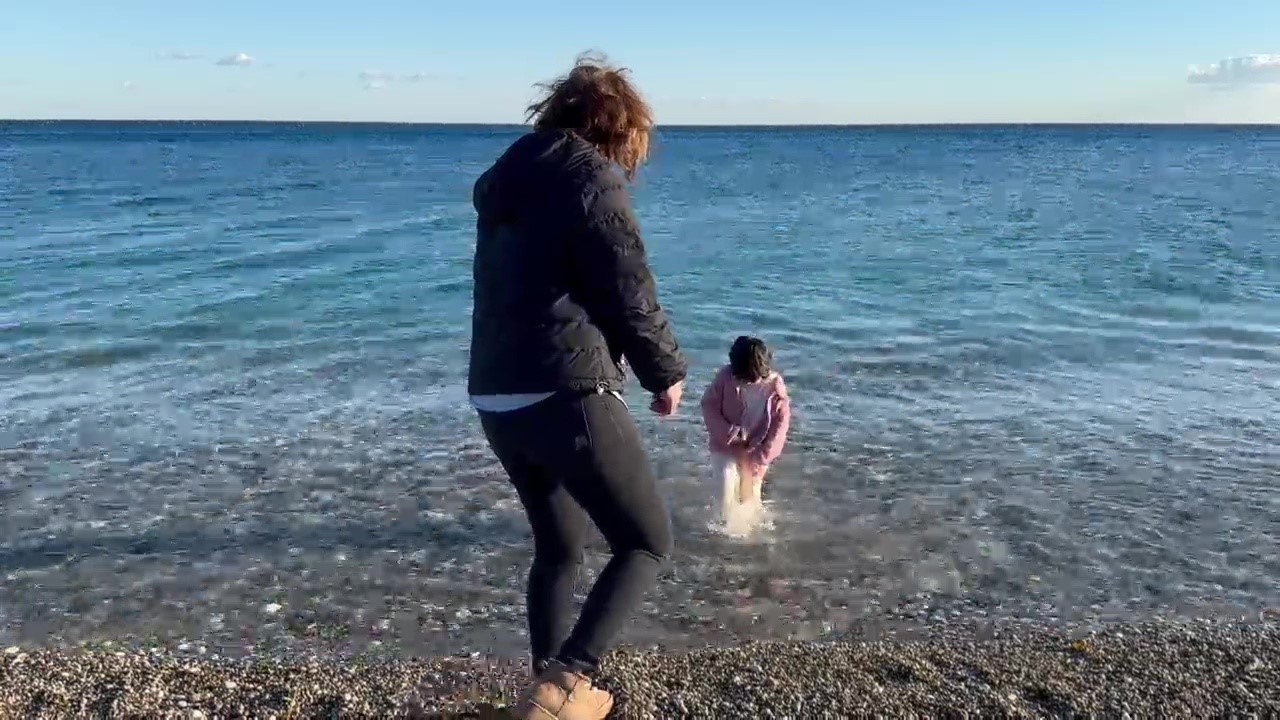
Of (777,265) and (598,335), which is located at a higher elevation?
(598,335)

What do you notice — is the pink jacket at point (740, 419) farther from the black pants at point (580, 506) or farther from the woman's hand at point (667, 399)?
the woman's hand at point (667, 399)

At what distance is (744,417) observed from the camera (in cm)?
713

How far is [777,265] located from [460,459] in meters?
13.5

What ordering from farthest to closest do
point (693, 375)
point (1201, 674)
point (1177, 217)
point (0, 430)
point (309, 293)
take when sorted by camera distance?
point (1177, 217), point (309, 293), point (693, 375), point (0, 430), point (1201, 674)

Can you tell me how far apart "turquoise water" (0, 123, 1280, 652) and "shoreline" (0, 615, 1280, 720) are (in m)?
0.85

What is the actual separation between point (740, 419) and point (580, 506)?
3441mm

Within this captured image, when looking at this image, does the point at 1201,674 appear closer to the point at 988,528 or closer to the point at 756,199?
the point at 988,528

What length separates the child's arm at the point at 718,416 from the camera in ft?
23.5

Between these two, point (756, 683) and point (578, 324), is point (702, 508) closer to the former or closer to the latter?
point (756, 683)

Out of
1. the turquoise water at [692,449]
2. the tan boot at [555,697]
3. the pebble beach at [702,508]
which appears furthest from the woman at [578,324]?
the turquoise water at [692,449]

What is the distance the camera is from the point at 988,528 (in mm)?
7367

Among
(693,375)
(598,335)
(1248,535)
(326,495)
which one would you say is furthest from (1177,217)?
(598,335)

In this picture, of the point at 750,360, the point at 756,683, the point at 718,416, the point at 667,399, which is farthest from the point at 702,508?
the point at 667,399

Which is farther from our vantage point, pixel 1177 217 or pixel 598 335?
pixel 1177 217
